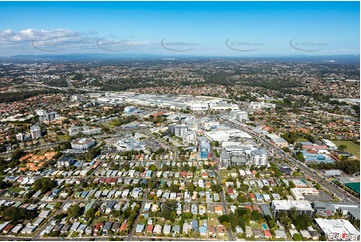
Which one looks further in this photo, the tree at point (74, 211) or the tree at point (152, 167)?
the tree at point (152, 167)

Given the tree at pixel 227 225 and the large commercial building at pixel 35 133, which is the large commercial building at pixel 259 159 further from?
the large commercial building at pixel 35 133

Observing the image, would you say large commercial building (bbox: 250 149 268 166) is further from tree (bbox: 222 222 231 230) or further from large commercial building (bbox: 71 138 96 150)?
large commercial building (bbox: 71 138 96 150)

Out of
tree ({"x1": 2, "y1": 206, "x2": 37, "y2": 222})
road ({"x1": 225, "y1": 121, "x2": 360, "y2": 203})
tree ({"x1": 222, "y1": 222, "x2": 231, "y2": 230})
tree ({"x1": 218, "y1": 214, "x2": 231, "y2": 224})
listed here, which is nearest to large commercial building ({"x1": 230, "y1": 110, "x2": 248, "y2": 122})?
road ({"x1": 225, "y1": 121, "x2": 360, "y2": 203})

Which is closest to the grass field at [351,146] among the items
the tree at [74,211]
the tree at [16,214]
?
the tree at [74,211]

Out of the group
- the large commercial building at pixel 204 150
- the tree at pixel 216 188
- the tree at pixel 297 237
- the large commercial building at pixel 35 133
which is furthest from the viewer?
the large commercial building at pixel 35 133

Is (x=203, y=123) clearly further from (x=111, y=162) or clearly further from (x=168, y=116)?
(x=111, y=162)

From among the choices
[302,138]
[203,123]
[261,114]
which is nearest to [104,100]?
[203,123]
